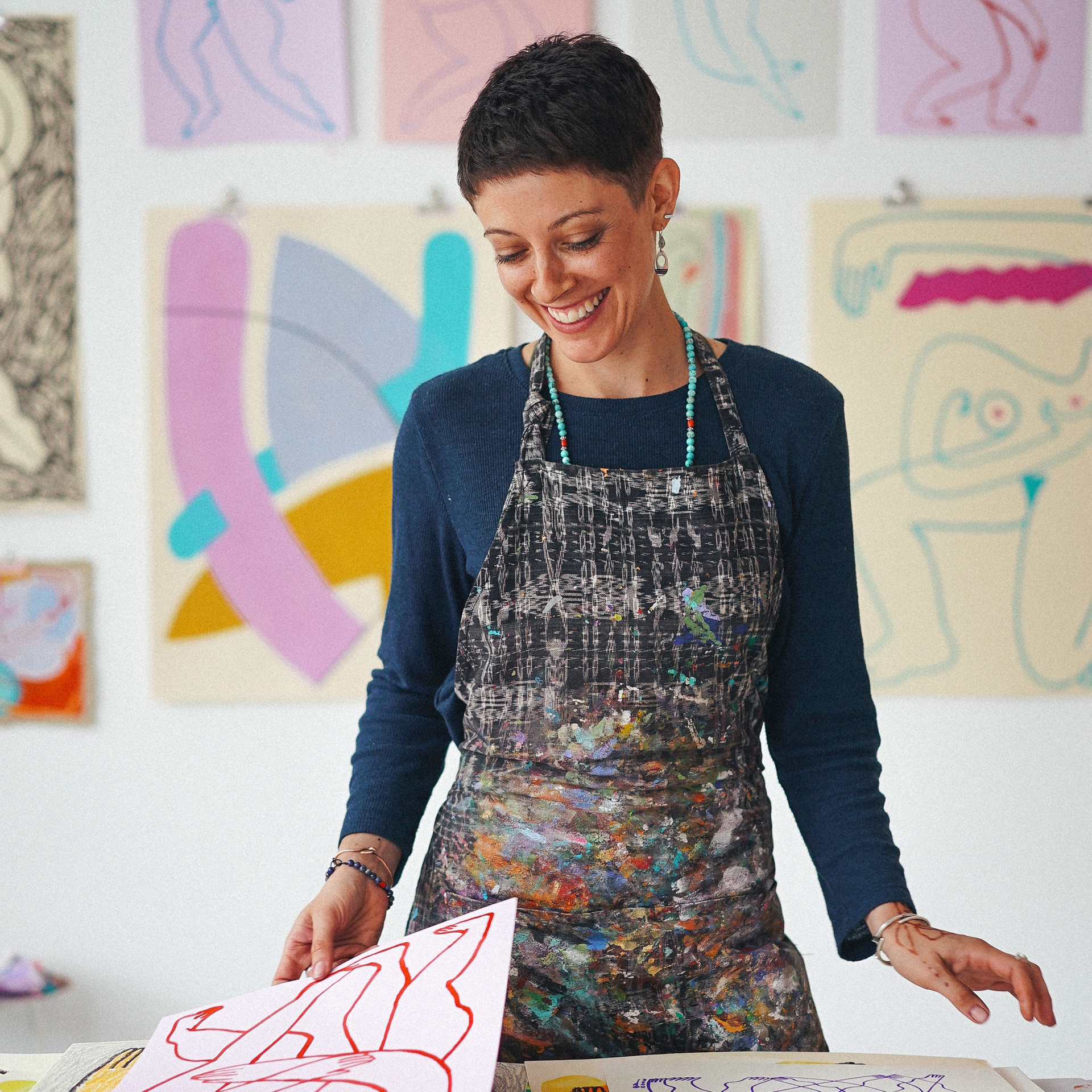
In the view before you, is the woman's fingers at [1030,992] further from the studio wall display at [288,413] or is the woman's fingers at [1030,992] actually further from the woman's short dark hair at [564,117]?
the studio wall display at [288,413]

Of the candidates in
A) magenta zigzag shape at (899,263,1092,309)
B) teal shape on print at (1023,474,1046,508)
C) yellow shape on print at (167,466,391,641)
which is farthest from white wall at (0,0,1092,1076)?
teal shape on print at (1023,474,1046,508)

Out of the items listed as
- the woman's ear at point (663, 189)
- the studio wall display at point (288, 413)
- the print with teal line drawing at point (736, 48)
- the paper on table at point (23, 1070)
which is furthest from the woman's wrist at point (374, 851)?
the print with teal line drawing at point (736, 48)

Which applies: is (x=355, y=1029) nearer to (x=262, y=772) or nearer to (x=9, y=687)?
(x=262, y=772)

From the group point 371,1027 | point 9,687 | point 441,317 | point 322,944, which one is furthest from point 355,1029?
point 9,687

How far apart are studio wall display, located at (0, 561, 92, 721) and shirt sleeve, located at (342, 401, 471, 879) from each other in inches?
42.5

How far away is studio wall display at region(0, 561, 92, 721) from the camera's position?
1896 mm

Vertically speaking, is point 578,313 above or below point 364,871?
above

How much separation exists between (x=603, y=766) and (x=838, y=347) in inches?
46.0

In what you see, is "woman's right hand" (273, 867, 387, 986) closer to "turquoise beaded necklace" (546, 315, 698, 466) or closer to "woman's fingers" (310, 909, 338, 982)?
"woman's fingers" (310, 909, 338, 982)

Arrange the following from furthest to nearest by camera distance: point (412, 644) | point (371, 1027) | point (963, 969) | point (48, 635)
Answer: point (48, 635)
point (412, 644)
point (963, 969)
point (371, 1027)

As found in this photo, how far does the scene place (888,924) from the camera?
853 mm

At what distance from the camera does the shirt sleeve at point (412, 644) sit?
0.99m

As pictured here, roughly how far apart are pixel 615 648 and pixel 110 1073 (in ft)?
1.56

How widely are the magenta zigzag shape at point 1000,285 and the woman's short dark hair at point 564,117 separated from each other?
43.3 inches
